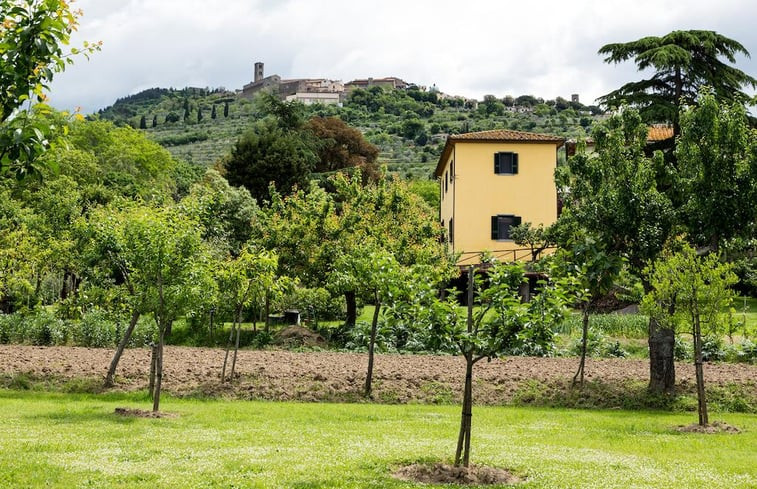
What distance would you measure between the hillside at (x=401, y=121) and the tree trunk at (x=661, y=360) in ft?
232

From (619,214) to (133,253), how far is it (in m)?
11.8

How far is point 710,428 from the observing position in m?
15.6

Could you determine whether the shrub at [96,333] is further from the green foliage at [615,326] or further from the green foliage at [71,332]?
the green foliage at [615,326]

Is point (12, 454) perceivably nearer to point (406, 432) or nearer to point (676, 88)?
point (406, 432)

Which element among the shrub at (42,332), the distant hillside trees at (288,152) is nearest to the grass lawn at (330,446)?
the shrub at (42,332)

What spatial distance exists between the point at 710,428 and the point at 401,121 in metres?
116

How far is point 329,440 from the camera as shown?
13.2 m

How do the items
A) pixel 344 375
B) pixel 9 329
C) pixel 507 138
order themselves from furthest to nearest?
1. pixel 507 138
2. pixel 9 329
3. pixel 344 375

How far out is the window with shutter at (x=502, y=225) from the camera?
44406 mm

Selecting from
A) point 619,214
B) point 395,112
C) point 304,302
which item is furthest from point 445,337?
point 395,112

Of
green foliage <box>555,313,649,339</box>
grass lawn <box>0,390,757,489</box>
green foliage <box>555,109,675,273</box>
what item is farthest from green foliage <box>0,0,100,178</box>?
green foliage <box>555,313,649,339</box>

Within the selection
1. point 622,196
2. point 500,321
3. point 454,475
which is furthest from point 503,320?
point 622,196

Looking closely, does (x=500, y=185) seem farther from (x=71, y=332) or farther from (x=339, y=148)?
(x=71, y=332)

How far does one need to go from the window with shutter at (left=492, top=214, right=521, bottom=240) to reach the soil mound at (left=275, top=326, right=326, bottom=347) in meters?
17.6
